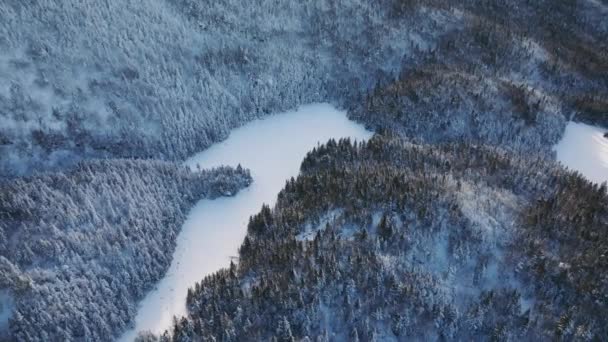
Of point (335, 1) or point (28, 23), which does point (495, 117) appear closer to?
point (335, 1)

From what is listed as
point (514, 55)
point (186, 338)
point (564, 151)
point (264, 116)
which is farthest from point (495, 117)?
point (186, 338)

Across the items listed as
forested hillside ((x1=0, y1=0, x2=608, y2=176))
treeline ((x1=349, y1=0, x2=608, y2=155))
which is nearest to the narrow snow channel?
forested hillside ((x1=0, y1=0, x2=608, y2=176))

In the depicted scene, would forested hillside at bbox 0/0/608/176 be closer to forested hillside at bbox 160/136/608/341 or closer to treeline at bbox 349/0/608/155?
treeline at bbox 349/0/608/155

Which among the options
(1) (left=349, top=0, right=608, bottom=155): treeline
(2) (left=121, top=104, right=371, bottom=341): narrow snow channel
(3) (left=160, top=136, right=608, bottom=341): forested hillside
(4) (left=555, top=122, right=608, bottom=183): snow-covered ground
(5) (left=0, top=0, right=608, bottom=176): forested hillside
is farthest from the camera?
(1) (left=349, top=0, right=608, bottom=155): treeline

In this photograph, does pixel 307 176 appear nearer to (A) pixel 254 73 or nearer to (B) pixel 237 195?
(B) pixel 237 195

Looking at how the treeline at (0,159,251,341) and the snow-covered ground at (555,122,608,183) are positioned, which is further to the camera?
the snow-covered ground at (555,122,608,183)

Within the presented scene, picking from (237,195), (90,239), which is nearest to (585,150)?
(237,195)
